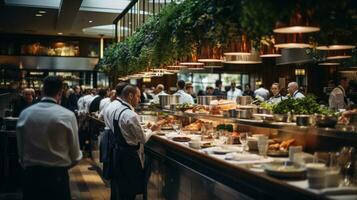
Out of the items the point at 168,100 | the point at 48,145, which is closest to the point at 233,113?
the point at 48,145

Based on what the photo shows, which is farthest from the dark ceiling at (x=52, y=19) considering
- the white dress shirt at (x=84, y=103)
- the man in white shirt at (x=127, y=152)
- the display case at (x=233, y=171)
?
the display case at (x=233, y=171)

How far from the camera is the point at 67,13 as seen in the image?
42.0ft

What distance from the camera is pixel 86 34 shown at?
62.3 ft

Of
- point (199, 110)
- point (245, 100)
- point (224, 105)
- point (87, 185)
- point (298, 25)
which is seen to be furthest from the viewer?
point (87, 185)

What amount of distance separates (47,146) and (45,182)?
32 cm

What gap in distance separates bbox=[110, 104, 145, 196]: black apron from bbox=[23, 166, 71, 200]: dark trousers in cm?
161

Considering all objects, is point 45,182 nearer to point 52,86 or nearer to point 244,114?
point 52,86

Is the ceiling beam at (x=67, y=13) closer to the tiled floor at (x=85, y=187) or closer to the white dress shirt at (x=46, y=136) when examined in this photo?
the tiled floor at (x=85, y=187)

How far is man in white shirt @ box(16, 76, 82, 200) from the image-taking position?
13.0 ft

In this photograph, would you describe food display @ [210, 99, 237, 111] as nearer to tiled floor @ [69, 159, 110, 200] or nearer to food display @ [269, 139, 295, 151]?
food display @ [269, 139, 295, 151]

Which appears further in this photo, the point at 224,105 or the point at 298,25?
the point at 224,105

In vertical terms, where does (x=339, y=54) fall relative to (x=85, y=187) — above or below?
above

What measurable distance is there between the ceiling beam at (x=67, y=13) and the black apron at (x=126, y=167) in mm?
6086

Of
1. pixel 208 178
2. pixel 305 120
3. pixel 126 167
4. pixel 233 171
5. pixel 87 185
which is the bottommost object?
pixel 87 185
